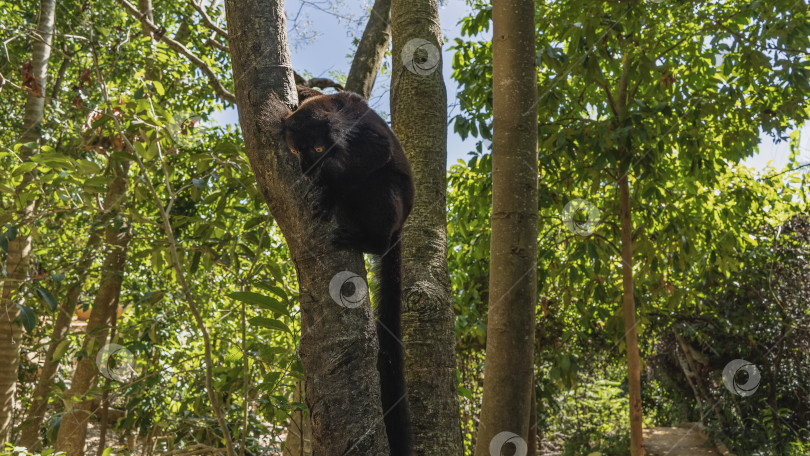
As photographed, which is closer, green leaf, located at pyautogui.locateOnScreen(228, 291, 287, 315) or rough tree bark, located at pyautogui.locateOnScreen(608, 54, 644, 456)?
green leaf, located at pyautogui.locateOnScreen(228, 291, 287, 315)

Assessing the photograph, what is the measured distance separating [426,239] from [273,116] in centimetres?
89

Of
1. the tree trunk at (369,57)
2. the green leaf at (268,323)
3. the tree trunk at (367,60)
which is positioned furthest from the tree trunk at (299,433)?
the tree trunk at (369,57)

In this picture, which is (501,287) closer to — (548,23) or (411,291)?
(411,291)

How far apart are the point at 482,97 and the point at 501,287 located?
2.66 metres

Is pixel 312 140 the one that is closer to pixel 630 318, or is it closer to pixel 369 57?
pixel 369 57

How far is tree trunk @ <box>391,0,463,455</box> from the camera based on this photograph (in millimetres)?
1801
